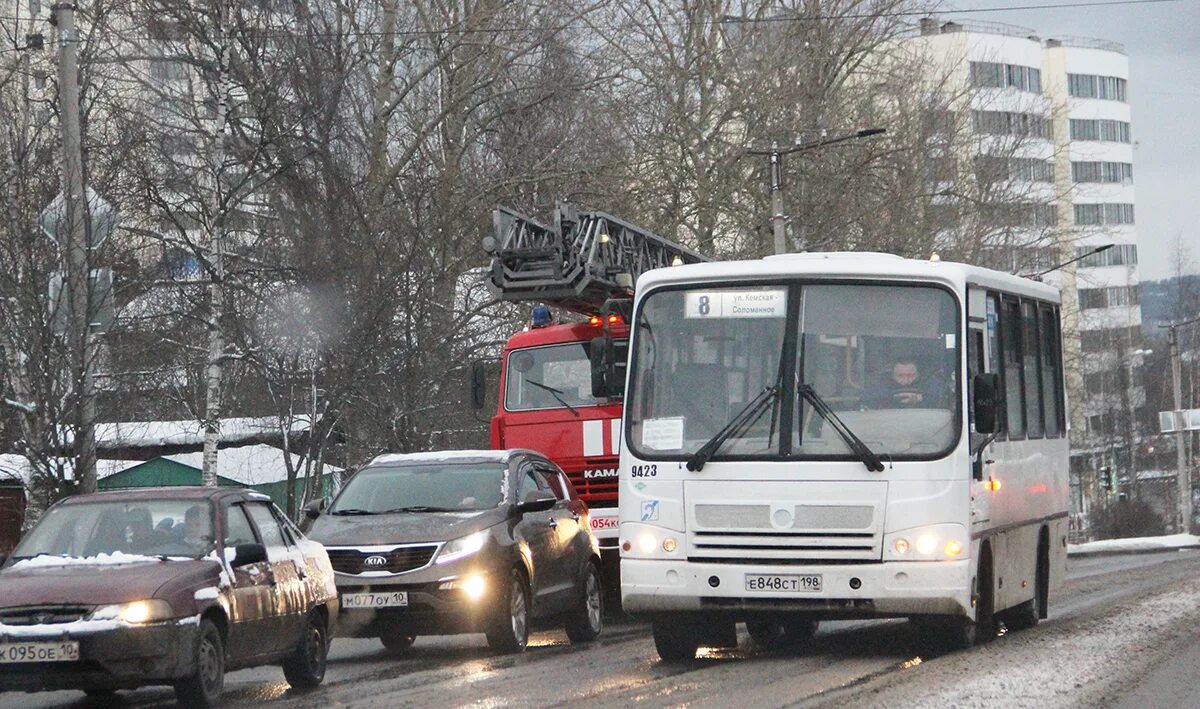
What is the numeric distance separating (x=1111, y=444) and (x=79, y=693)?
256 feet

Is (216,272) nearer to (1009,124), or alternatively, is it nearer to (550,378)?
(550,378)

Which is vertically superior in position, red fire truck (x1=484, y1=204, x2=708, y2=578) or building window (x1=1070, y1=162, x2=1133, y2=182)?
building window (x1=1070, y1=162, x2=1133, y2=182)

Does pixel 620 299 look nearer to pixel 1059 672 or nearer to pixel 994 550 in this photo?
pixel 994 550

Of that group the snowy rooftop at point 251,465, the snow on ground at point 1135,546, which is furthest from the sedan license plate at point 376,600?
the snow on ground at point 1135,546

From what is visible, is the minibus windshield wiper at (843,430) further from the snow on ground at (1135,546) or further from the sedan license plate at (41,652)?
the snow on ground at (1135,546)

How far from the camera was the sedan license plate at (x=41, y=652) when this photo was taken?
35.0 feet

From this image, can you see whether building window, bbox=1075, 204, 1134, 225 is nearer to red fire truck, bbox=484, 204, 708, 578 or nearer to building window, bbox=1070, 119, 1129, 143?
building window, bbox=1070, 119, 1129, 143

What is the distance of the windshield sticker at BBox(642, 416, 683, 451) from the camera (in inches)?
524

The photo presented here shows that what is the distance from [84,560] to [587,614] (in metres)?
Answer: 6.22

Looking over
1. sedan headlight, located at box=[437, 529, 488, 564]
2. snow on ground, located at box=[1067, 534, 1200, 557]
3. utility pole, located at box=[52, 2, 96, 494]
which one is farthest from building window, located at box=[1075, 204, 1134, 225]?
sedan headlight, located at box=[437, 529, 488, 564]

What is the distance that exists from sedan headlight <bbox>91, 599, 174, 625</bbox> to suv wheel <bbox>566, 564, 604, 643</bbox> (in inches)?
246

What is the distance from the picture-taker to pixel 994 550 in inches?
549

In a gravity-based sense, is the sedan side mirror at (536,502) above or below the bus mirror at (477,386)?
below

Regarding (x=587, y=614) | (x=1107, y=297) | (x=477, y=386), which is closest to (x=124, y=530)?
(x=587, y=614)
